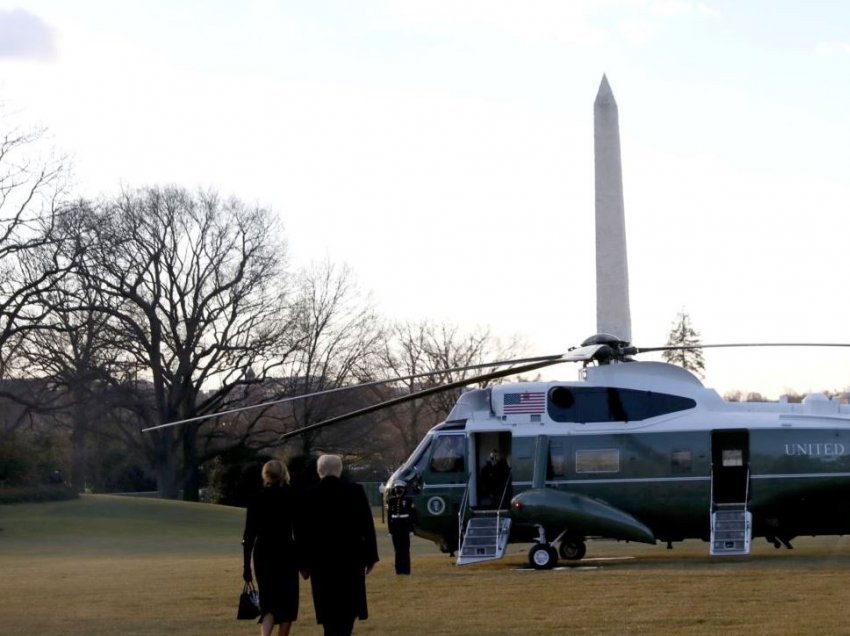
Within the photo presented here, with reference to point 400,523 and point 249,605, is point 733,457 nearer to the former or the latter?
point 400,523

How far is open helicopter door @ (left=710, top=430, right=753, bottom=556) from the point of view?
2200 centimetres

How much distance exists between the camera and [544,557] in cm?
2211

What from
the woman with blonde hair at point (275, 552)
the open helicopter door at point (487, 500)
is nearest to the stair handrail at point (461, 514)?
the open helicopter door at point (487, 500)

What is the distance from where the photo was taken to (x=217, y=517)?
2104 inches

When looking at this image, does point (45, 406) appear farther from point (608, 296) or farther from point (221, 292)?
point (608, 296)

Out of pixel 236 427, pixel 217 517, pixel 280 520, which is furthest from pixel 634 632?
pixel 236 427

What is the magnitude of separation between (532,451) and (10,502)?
34.9m

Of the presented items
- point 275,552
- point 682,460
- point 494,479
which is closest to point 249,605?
point 275,552

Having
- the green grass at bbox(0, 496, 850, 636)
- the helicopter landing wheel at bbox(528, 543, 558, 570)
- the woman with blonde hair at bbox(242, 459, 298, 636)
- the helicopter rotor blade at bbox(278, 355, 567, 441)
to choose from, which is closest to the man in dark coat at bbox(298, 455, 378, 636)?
the woman with blonde hair at bbox(242, 459, 298, 636)

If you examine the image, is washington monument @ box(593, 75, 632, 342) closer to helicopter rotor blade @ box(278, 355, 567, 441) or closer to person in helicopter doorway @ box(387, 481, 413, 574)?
person in helicopter doorway @ box(387, 481, 413, 574)

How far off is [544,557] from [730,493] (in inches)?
131

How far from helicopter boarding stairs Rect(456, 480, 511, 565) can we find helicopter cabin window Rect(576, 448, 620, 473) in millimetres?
1473

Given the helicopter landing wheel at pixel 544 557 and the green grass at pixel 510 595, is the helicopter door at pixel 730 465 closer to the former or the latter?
the green grass at pixel 510 595

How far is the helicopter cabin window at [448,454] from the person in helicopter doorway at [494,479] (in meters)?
0.46
